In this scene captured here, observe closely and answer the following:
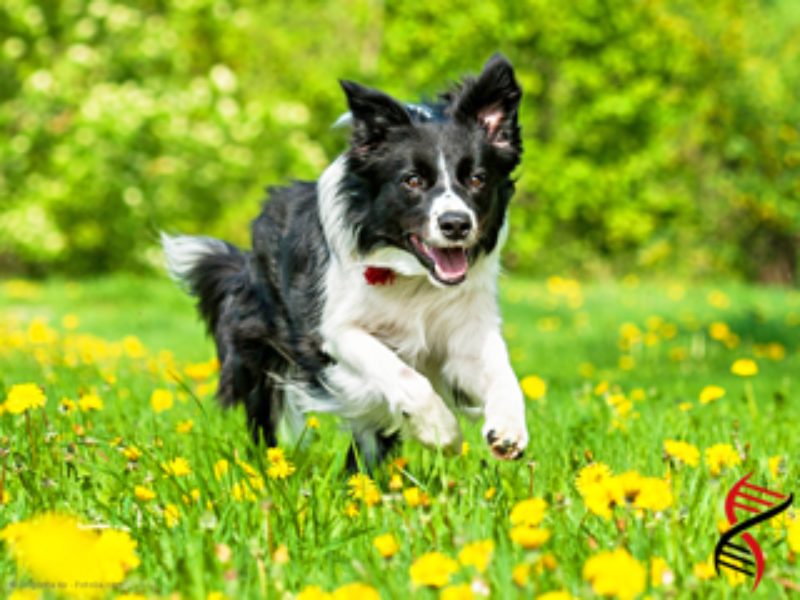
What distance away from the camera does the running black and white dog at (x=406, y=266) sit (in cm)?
362

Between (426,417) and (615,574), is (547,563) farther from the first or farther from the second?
(426,417)

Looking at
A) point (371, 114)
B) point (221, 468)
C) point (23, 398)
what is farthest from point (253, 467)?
point (371, 114)

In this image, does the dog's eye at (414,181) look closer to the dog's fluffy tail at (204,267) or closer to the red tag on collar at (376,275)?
the red tag on collar at (376,275)

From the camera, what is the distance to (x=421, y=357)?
12.9ft

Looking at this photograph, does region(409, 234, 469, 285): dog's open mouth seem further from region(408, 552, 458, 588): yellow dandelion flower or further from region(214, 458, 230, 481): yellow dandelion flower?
region(408, 552, 458, 588): yellow dandelion flower

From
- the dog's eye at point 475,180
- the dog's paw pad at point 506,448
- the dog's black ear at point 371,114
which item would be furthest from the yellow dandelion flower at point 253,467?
the dog's black ear at point 371,114

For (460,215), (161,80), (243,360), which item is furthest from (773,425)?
(161,80)

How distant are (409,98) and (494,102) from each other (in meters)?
18.9

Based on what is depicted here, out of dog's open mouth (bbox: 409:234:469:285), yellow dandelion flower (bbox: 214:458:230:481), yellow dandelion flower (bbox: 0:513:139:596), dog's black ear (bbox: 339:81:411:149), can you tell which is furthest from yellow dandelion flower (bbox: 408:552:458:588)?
dog's black ear (bbox: 339:81:411:149)

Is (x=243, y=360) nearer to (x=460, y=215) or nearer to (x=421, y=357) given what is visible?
(x=421, y=357)

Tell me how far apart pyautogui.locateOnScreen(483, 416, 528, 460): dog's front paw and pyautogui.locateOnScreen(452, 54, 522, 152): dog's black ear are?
114cm

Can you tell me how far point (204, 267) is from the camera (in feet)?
16.4

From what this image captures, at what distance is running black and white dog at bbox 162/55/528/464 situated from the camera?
3625mm

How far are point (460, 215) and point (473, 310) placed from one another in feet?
1.59
